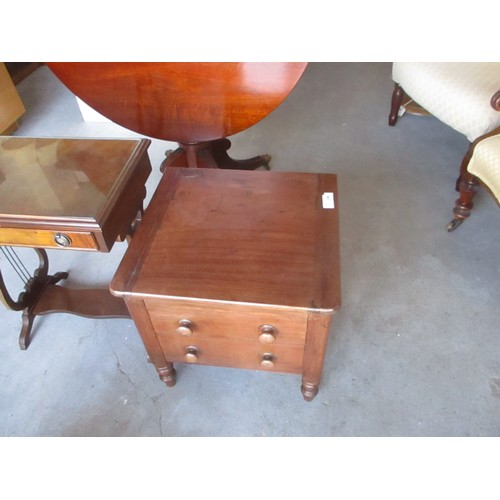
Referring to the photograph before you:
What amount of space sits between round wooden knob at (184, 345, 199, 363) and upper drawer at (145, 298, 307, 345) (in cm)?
7

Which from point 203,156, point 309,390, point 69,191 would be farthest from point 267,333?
point 203,156

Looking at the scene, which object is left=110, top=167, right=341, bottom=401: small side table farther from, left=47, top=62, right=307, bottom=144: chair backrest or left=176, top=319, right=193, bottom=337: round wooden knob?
left=47, top=62, right=307, bottom=144: chair backrest

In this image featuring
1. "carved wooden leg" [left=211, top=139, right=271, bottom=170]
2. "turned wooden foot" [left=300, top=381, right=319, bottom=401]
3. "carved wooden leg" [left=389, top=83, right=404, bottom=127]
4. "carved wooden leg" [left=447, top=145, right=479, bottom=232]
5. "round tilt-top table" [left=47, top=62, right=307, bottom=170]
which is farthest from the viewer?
"carved wooden leg" [left=389, top=83, right=404, bottom=127]

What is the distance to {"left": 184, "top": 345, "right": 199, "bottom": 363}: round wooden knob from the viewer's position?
108 centimetres

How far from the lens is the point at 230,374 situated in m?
1.29

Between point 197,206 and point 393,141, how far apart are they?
156 centimetres

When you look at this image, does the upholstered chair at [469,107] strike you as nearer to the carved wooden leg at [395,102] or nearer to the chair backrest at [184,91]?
the carved wooden leg at [395,102]

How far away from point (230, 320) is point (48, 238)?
1.70 ft

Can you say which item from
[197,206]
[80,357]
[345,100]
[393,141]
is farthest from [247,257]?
[345,100]

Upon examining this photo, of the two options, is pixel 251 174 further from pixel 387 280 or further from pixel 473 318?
Answer: pixel 473 318

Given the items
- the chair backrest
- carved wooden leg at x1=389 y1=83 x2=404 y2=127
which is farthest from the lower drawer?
carved wooden leg at x1=389 y1=83 x2=404 y2=127

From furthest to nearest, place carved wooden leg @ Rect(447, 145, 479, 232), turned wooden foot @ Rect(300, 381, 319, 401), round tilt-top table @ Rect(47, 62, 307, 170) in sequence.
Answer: carved wooden leg @ Rect(447, 145, 479, 232)
round tilt-top table @ Rect(47, 62, 307, 170)
turned wooden foot @ Rect(300, 381, 319, 401)

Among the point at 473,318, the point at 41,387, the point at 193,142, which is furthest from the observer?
the point at 193,142

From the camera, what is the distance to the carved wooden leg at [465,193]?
5.07 feet
